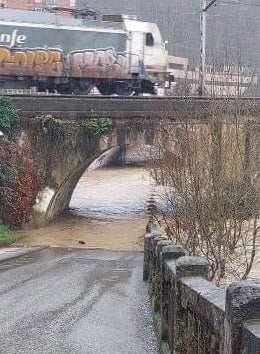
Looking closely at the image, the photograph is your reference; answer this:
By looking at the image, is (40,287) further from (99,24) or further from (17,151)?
(99,24)

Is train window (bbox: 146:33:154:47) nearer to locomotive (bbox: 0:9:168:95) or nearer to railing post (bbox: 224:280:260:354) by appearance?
locomotive (bbox: 0:9:168:95)

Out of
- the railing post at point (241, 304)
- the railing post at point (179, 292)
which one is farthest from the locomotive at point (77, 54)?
the railing post at point (241, 304)

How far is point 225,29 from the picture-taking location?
42.0 meters

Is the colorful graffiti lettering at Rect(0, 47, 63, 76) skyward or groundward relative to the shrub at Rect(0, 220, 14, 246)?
skyward

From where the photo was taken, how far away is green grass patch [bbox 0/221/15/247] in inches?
888

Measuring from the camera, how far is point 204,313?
4336 millimetres

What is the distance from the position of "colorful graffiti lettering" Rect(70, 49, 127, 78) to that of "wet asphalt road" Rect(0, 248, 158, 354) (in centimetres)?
1192

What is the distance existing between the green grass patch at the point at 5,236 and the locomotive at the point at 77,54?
22.0 ft

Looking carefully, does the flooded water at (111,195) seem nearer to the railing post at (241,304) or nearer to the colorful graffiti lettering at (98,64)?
the colorful graffiti lettering at (98,64)

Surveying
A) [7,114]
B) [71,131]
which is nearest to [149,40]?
[71,131]

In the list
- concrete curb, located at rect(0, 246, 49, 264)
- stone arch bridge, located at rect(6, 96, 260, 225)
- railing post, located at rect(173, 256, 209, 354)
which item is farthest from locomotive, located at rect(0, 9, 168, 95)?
railing post, located at rect(173, 256, 209, 354)

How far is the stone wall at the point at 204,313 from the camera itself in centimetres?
305

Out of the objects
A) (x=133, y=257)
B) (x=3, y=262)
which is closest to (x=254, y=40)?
(x=133, y=257)

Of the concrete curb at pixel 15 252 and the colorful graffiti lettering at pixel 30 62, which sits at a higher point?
the colorful graffiti lettering at pixel 30 62
